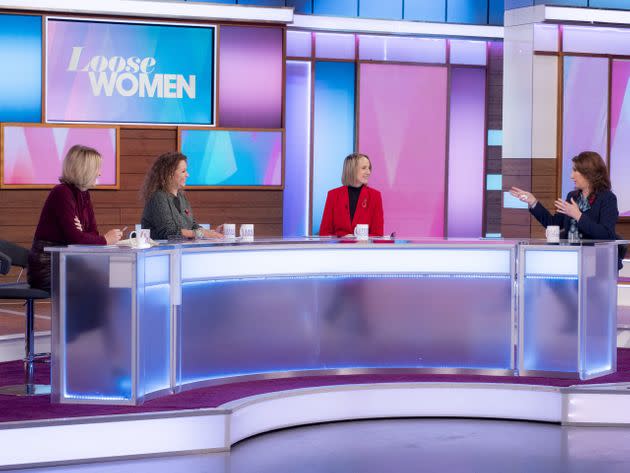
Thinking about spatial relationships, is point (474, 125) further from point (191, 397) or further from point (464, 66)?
point (191, 397)

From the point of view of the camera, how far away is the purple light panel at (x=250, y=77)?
1081 centimetres

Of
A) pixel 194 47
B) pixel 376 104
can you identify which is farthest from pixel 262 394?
pixel 376 104

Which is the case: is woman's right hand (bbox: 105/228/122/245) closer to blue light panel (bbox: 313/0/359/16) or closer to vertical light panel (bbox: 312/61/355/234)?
vertical light panel (bbox: 312/61/355/234)

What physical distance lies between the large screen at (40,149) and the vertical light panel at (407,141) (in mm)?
3385

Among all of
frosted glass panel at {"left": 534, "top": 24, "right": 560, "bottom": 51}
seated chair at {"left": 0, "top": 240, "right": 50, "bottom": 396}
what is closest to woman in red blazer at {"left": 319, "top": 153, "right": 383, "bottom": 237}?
seated chair at {"left": 0, "top": 240, "right": 50, "bottom": 396}

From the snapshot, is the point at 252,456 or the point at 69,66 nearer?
the point at 252,456

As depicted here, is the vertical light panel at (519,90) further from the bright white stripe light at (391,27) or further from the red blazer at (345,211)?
the red blazer at (345,211)

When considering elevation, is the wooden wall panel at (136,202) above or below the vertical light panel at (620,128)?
below

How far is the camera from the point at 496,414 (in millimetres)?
6004

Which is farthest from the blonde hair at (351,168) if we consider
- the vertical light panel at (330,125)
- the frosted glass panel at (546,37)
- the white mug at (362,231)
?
the vertical light panel at (330,125)

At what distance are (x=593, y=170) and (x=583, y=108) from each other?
206 inches

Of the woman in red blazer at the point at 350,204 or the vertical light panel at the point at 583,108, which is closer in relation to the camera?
the woman in red blazer at the point at 350,204

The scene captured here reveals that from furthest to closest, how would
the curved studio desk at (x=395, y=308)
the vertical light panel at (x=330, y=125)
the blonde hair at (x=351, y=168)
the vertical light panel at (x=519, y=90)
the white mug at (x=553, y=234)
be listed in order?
the vertical light panel at (x=330, y=125) → the vertical light panel at (x=519, y=90) → the blonde hair at (x=351, y=168) → the white mug at (x=553, y=234) → the curved studio desk at (x=395, y=308)

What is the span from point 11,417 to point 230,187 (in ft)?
19.6
